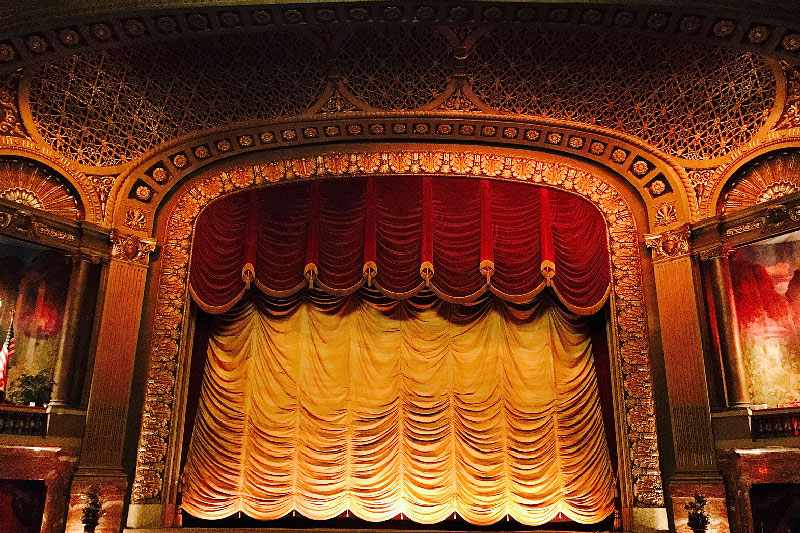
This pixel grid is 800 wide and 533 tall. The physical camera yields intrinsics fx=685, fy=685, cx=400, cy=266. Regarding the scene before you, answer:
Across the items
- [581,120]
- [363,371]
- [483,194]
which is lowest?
[363,371]

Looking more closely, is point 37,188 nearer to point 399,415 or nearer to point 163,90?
point 163,90

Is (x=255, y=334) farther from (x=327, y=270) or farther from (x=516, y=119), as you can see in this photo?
(x=516, y=119)

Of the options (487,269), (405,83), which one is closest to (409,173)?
(405,83)

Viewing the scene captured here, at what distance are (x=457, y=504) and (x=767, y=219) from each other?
195 inches

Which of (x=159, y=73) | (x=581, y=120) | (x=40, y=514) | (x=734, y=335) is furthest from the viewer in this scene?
(x=581, y=120)

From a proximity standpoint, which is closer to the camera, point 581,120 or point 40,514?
point 40,514

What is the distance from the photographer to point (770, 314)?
788 cm

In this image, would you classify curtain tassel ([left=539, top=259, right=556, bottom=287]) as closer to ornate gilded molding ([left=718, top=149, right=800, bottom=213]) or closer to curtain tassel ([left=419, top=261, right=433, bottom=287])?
curtain tassel ([left=419, top=261, right=433, bottom=287])

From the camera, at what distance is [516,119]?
9.17 metres

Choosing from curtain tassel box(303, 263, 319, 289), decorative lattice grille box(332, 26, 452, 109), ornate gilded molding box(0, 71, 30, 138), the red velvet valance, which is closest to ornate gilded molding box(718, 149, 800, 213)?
the red velvet valance

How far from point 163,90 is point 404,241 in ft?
11.9

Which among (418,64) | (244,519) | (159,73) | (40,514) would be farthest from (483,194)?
(40,514)

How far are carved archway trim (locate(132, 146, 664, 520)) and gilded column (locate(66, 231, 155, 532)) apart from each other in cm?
28

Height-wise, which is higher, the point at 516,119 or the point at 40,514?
the point at 516,119
